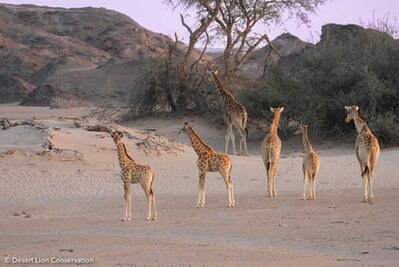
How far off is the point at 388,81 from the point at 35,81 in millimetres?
34425

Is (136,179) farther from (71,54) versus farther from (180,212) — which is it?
(71,54)

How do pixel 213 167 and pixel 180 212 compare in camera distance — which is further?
pixel 213 167

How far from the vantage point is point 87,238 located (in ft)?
36.4

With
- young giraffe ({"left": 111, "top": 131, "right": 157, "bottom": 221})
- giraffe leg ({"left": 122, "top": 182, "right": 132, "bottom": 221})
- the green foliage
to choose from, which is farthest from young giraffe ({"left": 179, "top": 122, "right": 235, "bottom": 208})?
the green foliage

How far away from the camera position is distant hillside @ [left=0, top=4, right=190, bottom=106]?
47.5 meters

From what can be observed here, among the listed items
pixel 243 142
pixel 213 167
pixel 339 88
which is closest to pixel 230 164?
pixel 213 167

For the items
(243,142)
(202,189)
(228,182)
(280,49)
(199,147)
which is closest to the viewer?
(228,182)

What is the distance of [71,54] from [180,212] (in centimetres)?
4906

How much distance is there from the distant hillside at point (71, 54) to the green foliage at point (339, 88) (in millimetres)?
7960

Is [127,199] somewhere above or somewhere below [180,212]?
above

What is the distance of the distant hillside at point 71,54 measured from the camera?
156 ft

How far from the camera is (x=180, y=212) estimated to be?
1355 centimetres

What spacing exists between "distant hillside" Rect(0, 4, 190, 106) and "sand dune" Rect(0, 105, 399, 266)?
1551 centimetres

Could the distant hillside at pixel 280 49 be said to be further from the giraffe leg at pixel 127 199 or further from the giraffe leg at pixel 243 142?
the giraffe leg at pixel 127 199
